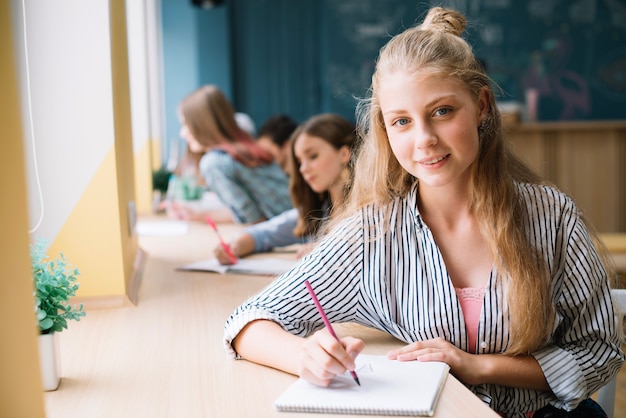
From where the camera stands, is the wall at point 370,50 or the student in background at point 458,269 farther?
the wall at point 370,50

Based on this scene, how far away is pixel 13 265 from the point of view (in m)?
0.83

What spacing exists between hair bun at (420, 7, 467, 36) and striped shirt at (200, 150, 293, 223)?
196cm

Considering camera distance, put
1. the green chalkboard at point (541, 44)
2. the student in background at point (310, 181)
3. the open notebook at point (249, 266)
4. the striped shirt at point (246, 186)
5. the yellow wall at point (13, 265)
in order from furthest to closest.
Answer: the green chalkboard at point (541, 44)
the striped shirt at point (246, 186)
the student in background at point (310, 181)
the open notebook at point (249, 266)
the yellow wall at point (13, 265)

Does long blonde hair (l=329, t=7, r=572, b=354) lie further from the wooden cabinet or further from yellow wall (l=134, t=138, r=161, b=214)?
the wooden cabinet

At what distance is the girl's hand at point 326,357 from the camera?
41.8 inches

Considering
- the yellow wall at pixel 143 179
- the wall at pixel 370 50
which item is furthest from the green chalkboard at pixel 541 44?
the yellow wall at pixel 143 179

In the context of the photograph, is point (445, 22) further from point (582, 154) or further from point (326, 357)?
point (582, 154)

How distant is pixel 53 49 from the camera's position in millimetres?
1688

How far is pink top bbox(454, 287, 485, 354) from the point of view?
1292mm

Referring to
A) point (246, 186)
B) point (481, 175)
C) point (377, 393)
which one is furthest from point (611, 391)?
point (246, 186)

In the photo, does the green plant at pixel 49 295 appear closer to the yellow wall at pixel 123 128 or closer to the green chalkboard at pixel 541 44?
the yellow wall at pixel 123 128

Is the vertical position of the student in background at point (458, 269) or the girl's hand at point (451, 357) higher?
the student in background at point (458, 269)

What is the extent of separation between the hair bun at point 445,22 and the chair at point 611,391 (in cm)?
53

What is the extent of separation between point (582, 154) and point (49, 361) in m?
5.21
